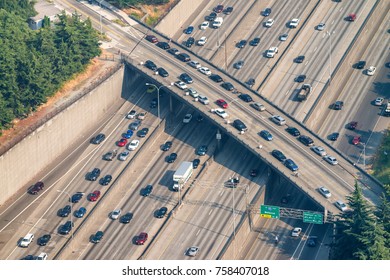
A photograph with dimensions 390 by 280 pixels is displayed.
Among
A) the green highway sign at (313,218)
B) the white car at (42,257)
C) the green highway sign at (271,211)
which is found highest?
the green highway sign at (313,218)

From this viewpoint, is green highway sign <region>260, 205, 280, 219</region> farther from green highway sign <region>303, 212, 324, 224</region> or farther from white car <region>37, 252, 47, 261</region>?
white car <region>37, 252, 47, 261</region>

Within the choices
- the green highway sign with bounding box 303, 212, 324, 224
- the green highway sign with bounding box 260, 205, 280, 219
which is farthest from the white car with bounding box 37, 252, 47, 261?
the green highway sign with bounding box 303, 212, 324, 224

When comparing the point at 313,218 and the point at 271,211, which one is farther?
the point at 271,211

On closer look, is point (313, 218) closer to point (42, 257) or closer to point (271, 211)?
point (271, 211)

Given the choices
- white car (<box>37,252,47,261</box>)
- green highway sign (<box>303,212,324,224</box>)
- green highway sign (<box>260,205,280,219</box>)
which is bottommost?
white car (<box>37,252,47,261</box>)

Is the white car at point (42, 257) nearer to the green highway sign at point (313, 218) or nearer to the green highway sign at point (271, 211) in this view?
the green highway sign at point (271, 211)

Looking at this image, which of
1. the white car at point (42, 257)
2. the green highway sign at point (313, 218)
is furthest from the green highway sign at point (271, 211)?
the white car at point (42, 257)

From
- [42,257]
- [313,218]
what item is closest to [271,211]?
[313,218]
